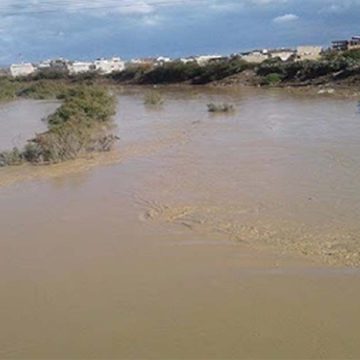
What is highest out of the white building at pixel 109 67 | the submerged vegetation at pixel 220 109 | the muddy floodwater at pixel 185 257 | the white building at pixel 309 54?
the white building at pixel 109 67

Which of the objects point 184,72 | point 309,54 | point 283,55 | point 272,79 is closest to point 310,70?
point 272,79

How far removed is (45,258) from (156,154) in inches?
395

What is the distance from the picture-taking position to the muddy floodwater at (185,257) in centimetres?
702

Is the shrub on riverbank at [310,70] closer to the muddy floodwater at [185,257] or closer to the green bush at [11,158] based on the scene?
the muddy floodwater at [185,257]

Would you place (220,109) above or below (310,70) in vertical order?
below

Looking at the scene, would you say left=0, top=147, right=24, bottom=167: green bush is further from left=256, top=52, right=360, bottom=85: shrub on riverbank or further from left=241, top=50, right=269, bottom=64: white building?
left=241, top=50, right=269, bottom=64: white building

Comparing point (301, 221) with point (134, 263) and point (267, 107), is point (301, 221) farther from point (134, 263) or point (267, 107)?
point (267, 107)

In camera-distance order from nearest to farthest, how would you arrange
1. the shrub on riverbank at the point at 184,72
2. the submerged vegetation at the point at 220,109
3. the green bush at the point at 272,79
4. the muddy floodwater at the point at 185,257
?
the muddy floodwater at the point at 185,257 < the submerged vegetation at the point at 220,109 < the green bush at the point at 272,79 < the shrub on riverbank at the point at 184,72

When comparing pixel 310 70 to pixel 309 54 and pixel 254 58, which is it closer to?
pixel 254 58

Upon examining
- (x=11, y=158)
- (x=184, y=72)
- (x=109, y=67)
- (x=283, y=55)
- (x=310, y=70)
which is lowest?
(x=11, y=158)

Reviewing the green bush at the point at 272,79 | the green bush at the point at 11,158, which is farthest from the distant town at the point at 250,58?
the green bush at the point at 11,158

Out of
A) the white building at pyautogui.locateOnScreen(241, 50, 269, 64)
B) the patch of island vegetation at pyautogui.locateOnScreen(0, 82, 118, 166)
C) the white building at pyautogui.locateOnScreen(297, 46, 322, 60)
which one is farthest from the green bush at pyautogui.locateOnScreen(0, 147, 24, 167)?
the white building at pyautogui.locateOnScreen(241, 50, 269, 64)

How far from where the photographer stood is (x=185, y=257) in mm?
9469

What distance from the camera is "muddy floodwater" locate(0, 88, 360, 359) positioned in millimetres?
7016
